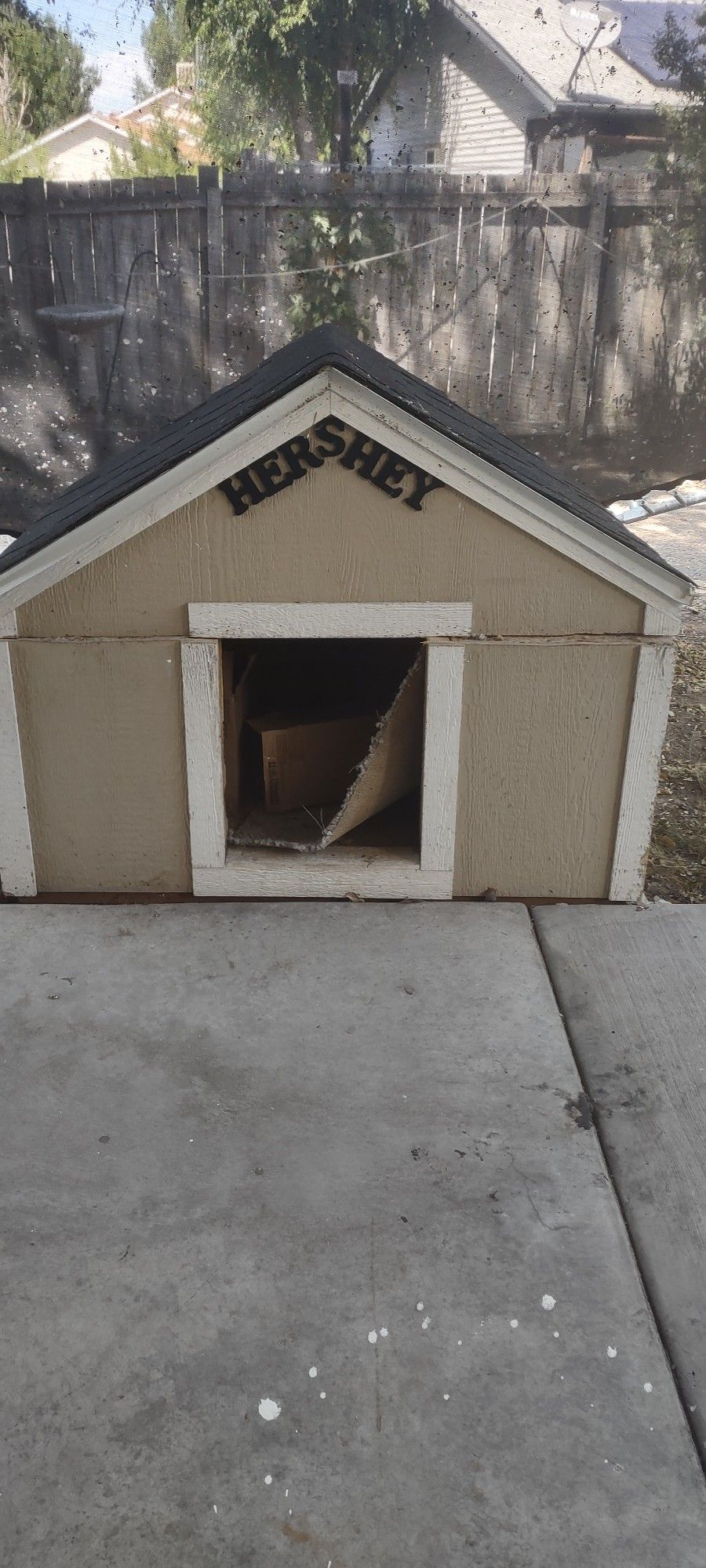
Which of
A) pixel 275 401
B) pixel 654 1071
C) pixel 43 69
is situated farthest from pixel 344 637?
pixel 43 69

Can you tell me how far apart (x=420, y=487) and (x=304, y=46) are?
7.59 meters

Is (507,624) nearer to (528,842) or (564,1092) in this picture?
(528,842)

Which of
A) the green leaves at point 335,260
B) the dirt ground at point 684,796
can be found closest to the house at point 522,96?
the green leaves at point 335,260

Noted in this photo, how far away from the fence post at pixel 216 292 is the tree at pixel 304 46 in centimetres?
86

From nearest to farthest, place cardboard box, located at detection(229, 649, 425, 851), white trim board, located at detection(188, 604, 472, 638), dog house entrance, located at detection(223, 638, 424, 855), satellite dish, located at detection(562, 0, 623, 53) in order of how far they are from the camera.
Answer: white trim board, located at detection(188, 604, 472, 638) < cardboard box, located at detection(229, 649, 425, 851) < dog house entrance, located at detection(223, 638, 424, 855) < satellite dish, located at detection(562, 0, 623, 53)

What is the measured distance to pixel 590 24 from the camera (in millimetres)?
9664

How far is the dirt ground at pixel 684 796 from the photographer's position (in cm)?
487

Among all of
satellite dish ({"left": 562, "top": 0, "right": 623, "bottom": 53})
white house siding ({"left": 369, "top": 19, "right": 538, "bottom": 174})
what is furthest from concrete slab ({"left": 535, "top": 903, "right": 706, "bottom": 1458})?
satellite dish ({"left": 562, "top": 0, "right": 623, "bottom": 53})

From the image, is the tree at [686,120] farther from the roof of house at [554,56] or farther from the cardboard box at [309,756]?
the cardboard box at [309,756]

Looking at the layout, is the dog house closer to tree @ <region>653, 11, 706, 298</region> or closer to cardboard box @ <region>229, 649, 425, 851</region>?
cardboard box @ <region>229, 649, 425, 851</region>

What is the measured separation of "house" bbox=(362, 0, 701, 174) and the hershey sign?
7058mm

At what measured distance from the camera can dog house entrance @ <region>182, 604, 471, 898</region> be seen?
12.8 feet

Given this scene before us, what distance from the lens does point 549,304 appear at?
994cm

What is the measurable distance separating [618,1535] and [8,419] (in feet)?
32.9
